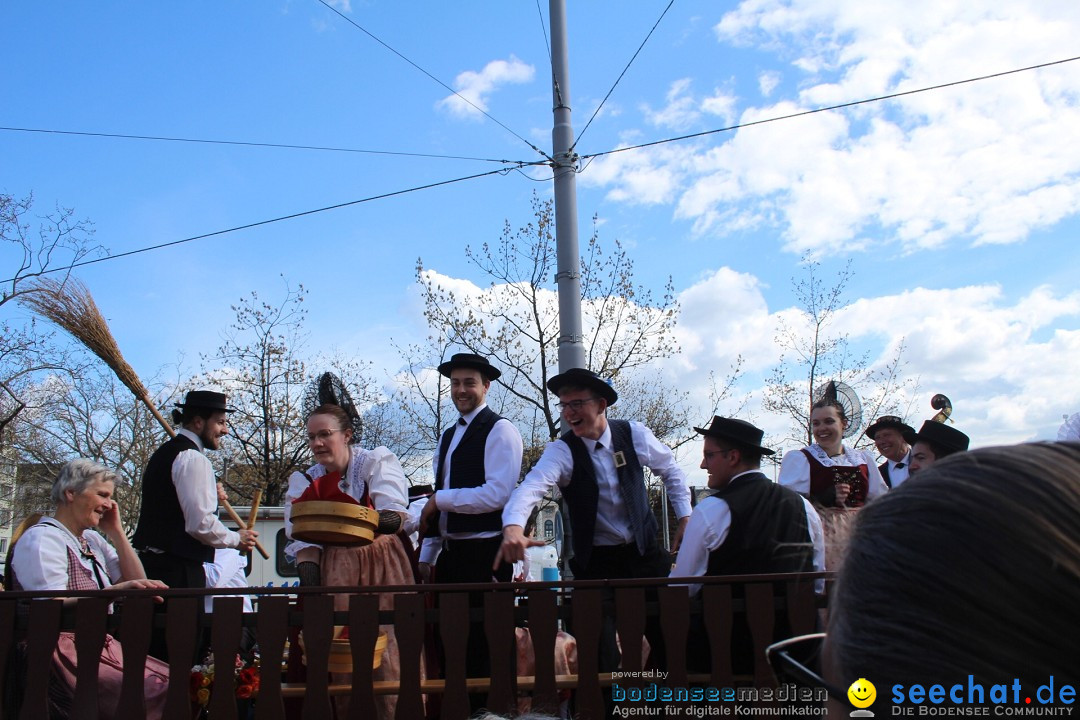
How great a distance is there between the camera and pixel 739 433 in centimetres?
410

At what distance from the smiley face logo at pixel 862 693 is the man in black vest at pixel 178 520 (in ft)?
15.7

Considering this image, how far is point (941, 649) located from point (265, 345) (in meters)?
22.3

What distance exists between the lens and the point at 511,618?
372cm

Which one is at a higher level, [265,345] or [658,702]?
[265,345]

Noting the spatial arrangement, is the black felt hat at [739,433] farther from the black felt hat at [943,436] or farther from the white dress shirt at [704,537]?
the black felt hat at [943,436]

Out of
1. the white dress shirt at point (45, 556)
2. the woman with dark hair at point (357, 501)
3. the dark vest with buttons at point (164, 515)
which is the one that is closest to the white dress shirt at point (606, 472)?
the woman with dark hair at point (357, 501)

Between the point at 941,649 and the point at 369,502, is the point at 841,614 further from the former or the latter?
the point at 369,502

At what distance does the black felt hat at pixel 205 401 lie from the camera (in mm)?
5398

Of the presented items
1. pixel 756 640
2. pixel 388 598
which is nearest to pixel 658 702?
pixel 756 640

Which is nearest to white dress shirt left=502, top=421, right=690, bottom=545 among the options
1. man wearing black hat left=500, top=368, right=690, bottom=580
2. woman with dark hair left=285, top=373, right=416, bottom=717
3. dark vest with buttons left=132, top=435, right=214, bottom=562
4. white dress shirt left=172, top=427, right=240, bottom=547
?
man wearing black hat left=500, top=368, right=690, bottom=580

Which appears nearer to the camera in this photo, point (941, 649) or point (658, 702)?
point (941, 649)

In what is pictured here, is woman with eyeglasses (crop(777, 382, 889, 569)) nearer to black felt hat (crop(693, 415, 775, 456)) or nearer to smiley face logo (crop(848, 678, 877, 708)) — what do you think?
black felt hat (crop(693, 415, 775, 456))

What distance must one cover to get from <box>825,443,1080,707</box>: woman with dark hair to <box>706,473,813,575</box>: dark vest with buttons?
120 inches

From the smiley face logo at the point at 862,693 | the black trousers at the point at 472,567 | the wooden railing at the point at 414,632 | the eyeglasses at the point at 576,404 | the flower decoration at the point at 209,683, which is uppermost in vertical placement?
the eyeglasses at the point at 576,404
